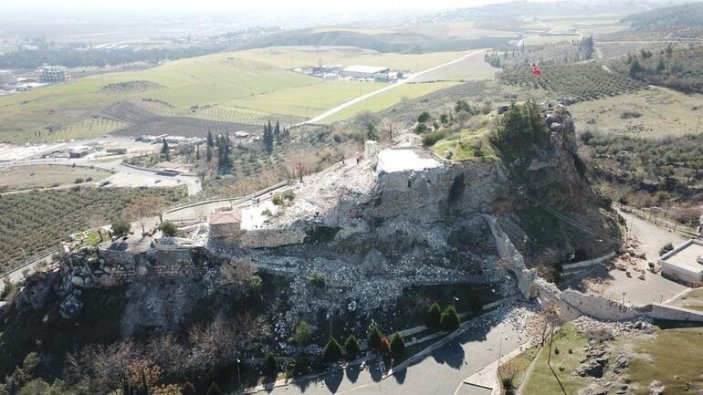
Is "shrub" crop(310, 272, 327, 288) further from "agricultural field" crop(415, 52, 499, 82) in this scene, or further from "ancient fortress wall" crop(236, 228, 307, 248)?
"agricultural field" crop(415, 52, 499, 82)

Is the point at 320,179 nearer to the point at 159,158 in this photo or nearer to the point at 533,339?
the point at 533,339

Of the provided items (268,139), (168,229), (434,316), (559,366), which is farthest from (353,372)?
(268,139)

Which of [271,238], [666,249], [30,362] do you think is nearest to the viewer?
[30,362]

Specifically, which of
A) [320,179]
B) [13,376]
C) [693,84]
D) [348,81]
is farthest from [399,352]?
[348,81]

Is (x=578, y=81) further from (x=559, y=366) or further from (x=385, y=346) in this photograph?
(x=385, y=346)

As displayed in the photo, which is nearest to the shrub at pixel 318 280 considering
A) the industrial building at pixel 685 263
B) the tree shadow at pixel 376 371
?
the tree shadow at pixel 376 371

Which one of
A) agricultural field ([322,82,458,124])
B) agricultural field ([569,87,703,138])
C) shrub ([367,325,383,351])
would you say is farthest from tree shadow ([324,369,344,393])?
agricultural field ([322,82,458,124])
